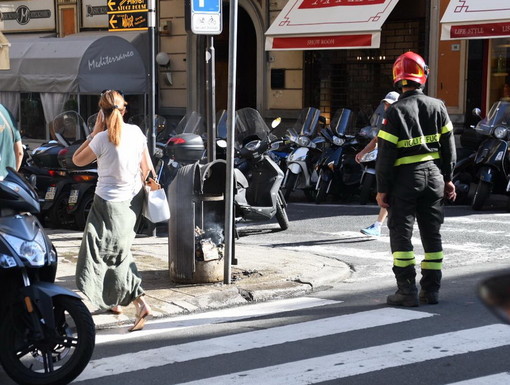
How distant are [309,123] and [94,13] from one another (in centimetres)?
1181

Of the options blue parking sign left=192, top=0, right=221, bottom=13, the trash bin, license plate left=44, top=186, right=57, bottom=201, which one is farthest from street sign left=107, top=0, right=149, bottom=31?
the trash bin

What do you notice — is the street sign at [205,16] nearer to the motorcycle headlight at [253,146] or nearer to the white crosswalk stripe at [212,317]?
the white crosswalk stripe at [212,317]

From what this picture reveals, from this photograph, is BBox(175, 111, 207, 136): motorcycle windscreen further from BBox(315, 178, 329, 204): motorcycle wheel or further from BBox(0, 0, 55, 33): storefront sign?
BBox(0, 0, 55, 33): storefront sign

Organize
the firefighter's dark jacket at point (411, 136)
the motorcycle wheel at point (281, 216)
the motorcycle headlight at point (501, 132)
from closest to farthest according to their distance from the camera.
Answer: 1. the firefighter's dark jacket at point (411, 136)
2. the motorcycle wheel at point (281, 216)
3. the motorcycle headlight at point (501, 132)

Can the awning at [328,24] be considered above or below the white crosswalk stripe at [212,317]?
above

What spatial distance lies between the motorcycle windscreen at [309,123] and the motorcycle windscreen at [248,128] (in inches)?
81.1

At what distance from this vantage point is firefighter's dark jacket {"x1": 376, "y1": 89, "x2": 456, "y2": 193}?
22.2ft

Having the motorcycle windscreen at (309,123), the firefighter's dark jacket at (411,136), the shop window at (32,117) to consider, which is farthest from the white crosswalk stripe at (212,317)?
the shop window at (32,117)

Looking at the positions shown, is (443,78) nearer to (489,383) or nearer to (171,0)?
(171,0)

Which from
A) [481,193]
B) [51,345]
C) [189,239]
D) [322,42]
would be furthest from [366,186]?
[51,345]

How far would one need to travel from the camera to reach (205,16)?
7965mm

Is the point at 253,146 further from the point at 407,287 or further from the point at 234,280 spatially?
the point at 407,287

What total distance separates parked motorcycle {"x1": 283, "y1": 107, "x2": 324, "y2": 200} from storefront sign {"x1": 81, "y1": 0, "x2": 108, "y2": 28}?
36.3 feet

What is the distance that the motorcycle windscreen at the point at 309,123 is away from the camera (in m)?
15.3
